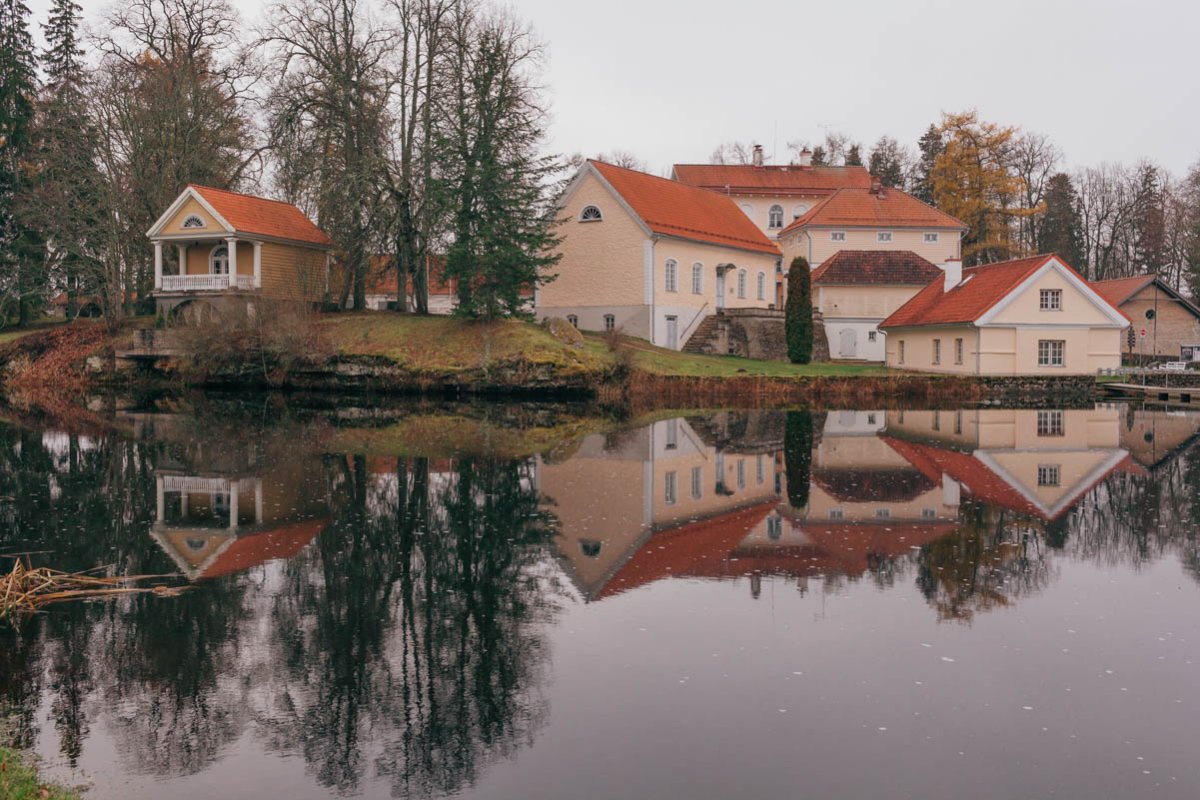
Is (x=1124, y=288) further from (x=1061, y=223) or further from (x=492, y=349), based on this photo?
(x=492, y=349)

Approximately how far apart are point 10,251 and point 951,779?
49.4m

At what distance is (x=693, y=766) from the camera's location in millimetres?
6273

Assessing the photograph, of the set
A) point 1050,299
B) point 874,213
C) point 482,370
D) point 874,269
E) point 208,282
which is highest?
point 874,213

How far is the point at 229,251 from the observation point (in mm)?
40750

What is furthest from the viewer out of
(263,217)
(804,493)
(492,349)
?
(263,217)

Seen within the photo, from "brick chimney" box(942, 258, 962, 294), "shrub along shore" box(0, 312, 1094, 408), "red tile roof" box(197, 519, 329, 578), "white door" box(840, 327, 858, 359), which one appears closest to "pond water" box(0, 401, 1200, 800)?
"red tile roof" box(197, 519, 329, 578)

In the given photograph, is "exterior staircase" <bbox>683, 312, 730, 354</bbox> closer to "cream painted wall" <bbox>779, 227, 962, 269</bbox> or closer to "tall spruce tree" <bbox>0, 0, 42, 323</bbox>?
"cream painted wall" <bbox>779, 227, 962, 269</bbox>

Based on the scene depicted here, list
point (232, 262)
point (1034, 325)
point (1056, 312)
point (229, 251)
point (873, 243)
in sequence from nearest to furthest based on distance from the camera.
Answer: point (1034, 325) → point (1056, 312) → point (232, 262) → point (229, 251) → point (873, 243)

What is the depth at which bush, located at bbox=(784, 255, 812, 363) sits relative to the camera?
41.6m

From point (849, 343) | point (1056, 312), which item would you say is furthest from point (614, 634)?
point (849, 343)

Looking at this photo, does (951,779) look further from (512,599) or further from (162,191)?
(162,191)

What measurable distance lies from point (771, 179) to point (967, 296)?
23.3m

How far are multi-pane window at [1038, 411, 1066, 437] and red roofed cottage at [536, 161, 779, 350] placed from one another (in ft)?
54.9

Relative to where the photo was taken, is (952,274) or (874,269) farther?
(874,269)
